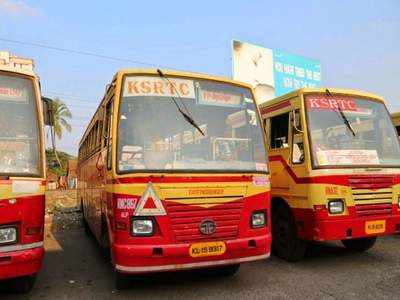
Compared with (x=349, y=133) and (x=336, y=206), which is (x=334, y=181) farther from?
(x=349, y=133)

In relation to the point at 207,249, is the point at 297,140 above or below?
above

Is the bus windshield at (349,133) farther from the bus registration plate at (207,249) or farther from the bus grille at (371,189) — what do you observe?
the bus registration plate at (207,249)

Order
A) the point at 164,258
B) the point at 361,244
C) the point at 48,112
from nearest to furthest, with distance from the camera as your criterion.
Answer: the point at 164,258
the point at 48,112
the point at 361,244

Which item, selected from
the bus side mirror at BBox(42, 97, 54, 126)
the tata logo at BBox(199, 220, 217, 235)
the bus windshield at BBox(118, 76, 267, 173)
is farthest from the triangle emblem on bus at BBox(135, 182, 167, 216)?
the bus side mirror at BBox(42, 97, 54, 126)

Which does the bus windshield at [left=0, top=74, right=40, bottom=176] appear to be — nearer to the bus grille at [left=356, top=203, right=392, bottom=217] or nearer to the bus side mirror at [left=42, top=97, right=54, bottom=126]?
the bus side mirror at [left=42, top=97, right=54, bottom=126]

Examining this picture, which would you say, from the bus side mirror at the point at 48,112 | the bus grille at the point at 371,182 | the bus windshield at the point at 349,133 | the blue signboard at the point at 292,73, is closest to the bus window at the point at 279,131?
the bus windshield at the point at 349,133

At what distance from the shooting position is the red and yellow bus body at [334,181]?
22.1 ft

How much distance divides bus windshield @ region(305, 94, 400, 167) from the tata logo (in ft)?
7.19

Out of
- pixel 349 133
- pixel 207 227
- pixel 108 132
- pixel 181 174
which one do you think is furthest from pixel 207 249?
pixel 349 133

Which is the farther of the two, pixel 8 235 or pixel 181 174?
pixel 181 174

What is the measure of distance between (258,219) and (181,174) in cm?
119

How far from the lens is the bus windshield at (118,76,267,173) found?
5531 mm

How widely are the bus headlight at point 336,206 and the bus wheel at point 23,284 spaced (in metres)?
4.17

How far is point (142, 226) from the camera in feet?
17.3
